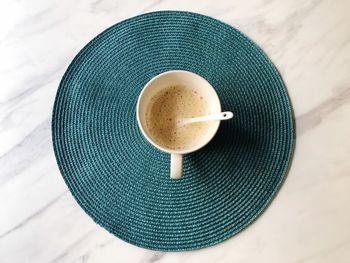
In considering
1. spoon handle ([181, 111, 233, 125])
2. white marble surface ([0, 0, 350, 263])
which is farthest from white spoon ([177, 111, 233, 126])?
white marble surface ([0, 0, 350, 263])

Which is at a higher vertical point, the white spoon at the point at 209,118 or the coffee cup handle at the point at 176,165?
the white spoon at the point at 209,118

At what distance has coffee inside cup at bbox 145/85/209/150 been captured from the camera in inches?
26.1

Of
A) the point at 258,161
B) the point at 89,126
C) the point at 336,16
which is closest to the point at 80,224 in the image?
the point at 89,126

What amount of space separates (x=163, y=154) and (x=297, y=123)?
0.73 ft

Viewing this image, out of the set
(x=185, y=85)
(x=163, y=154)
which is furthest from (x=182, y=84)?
(x=163, y=154)

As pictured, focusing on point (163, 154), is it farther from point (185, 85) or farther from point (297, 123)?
point (297, 123)

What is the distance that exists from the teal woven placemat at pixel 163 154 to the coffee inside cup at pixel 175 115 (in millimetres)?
41

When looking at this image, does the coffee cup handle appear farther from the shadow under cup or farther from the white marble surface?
the white marble surface

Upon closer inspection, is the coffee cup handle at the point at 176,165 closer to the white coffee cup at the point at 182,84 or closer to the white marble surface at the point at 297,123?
the white coffee cup at the point at 182,84

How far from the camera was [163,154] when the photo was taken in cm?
70

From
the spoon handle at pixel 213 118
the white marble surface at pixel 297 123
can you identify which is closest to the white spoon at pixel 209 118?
the spoon handle at pixel 213 118

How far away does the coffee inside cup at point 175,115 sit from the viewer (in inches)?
26.1

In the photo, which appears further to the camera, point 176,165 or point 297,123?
point 297,123

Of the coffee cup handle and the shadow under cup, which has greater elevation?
the shadow under cup
